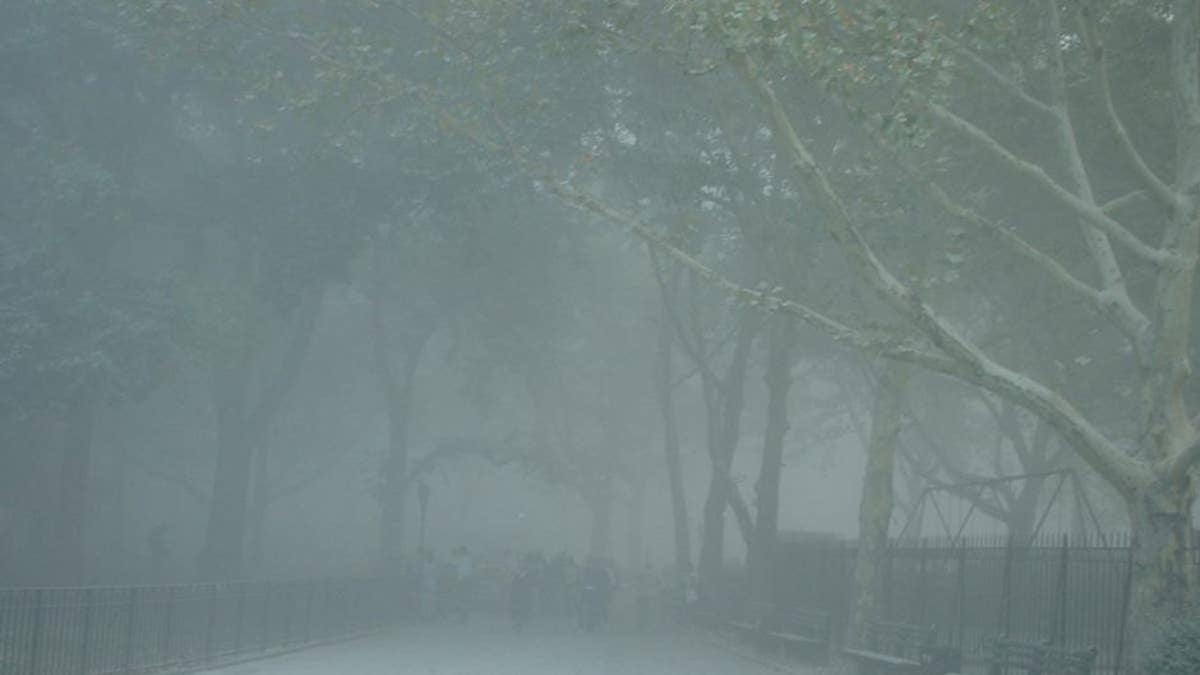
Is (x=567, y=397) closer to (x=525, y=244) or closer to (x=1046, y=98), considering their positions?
(x=525, y=244)

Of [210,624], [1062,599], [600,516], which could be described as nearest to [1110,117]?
[1062,599]

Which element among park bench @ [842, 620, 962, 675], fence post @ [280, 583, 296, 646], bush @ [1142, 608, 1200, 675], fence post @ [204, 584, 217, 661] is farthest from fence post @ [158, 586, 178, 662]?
bush @ [1142, 608, 1200, 675]

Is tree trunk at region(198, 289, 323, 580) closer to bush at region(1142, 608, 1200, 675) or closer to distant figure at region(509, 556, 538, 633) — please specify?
distant figure at region(509, 556, 538, 633)

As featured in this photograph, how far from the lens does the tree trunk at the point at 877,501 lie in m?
24.7

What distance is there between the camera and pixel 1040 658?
1848 centimetres

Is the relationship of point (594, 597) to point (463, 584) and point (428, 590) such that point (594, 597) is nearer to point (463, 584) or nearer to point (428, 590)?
point (463, 584)

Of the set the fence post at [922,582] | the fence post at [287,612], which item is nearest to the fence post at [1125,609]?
the fence post at [922,582]

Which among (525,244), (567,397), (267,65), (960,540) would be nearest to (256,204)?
(267,65)

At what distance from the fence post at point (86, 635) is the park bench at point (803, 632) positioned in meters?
12.9

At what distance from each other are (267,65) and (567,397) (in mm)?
26959

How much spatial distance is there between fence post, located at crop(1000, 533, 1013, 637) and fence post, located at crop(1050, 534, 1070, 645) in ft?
3.25

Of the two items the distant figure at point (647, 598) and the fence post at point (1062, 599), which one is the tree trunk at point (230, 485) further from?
the fence post at point (1062, 599)

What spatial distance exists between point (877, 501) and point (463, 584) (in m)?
16.5

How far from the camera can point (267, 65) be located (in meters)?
26.6
